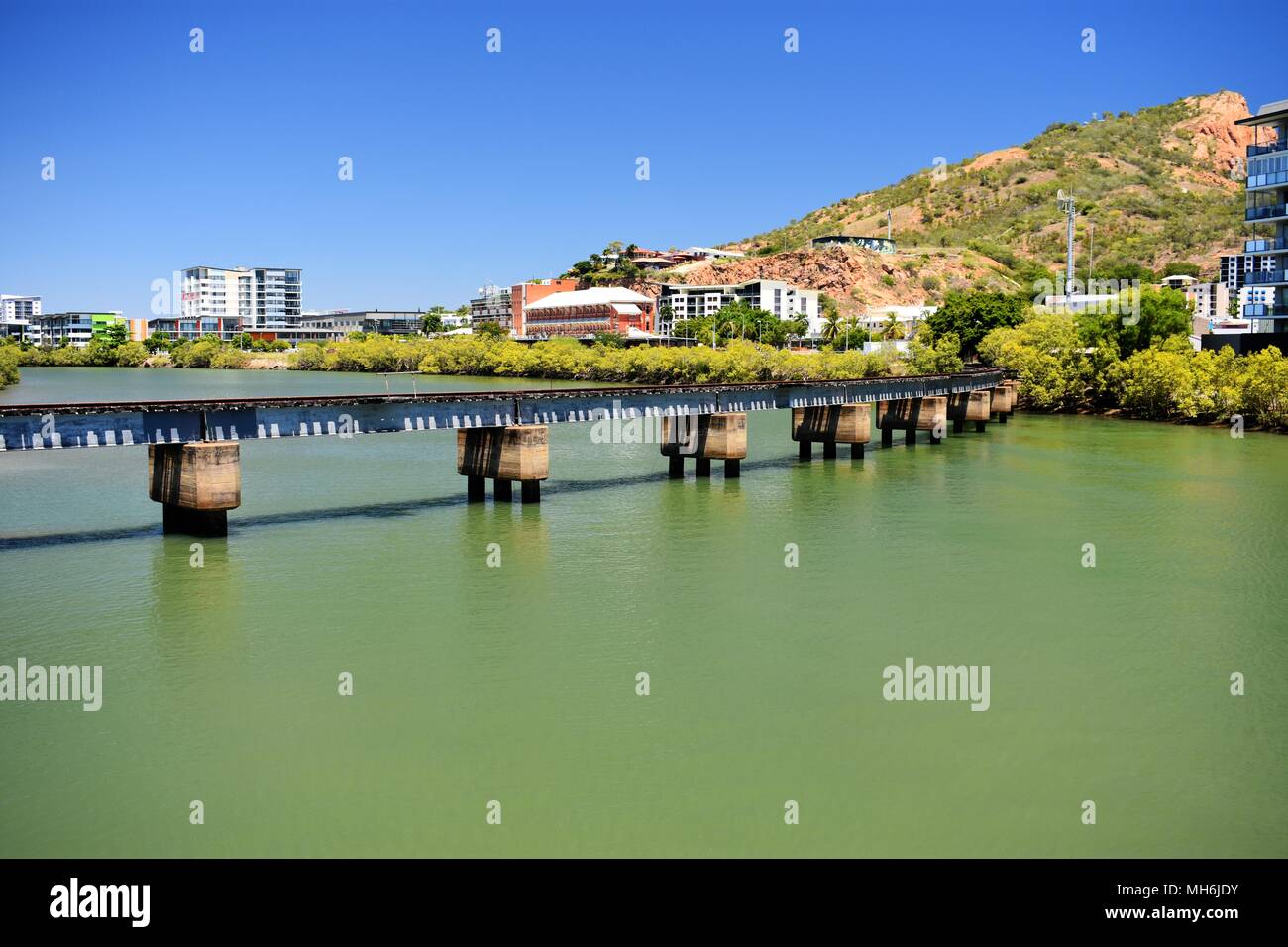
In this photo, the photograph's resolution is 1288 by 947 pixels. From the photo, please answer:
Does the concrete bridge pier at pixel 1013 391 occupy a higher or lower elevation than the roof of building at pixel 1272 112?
lower

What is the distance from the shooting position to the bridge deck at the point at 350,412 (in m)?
33.2

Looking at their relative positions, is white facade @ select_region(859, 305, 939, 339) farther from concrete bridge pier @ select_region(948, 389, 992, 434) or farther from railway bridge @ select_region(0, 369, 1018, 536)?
railway bridge @ select_region(0, 369, 1018, 536)

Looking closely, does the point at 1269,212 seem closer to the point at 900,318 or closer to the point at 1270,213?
the point at 1270,213

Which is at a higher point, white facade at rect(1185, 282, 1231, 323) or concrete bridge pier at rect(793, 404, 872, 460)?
white facade at rect(1185, 282, 1231, 323)

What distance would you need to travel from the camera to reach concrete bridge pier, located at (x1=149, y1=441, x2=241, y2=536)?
113 feet

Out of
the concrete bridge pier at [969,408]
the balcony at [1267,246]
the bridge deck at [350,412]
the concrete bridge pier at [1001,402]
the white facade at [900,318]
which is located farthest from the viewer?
the white facade at [900,318]

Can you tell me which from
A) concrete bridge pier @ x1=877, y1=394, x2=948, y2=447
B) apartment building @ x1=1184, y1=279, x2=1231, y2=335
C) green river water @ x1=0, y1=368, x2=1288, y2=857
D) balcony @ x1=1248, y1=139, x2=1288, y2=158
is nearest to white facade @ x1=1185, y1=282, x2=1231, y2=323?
apartment building @ x1=1184, y1=279, x2=1231, y2=335

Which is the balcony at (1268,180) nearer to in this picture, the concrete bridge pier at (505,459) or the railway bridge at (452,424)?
the railway bridge at (452,424)

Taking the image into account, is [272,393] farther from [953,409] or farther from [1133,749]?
[1133,749]

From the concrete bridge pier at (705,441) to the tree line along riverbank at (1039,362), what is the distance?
1545 inches

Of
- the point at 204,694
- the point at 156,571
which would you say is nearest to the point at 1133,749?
the point at 204,694

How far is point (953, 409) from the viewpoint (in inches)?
3162

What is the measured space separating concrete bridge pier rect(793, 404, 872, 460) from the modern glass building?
32886 millimetres

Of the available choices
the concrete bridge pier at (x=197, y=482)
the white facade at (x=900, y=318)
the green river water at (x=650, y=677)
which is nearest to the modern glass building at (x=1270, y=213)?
the green river water at (x=650, y=677)
